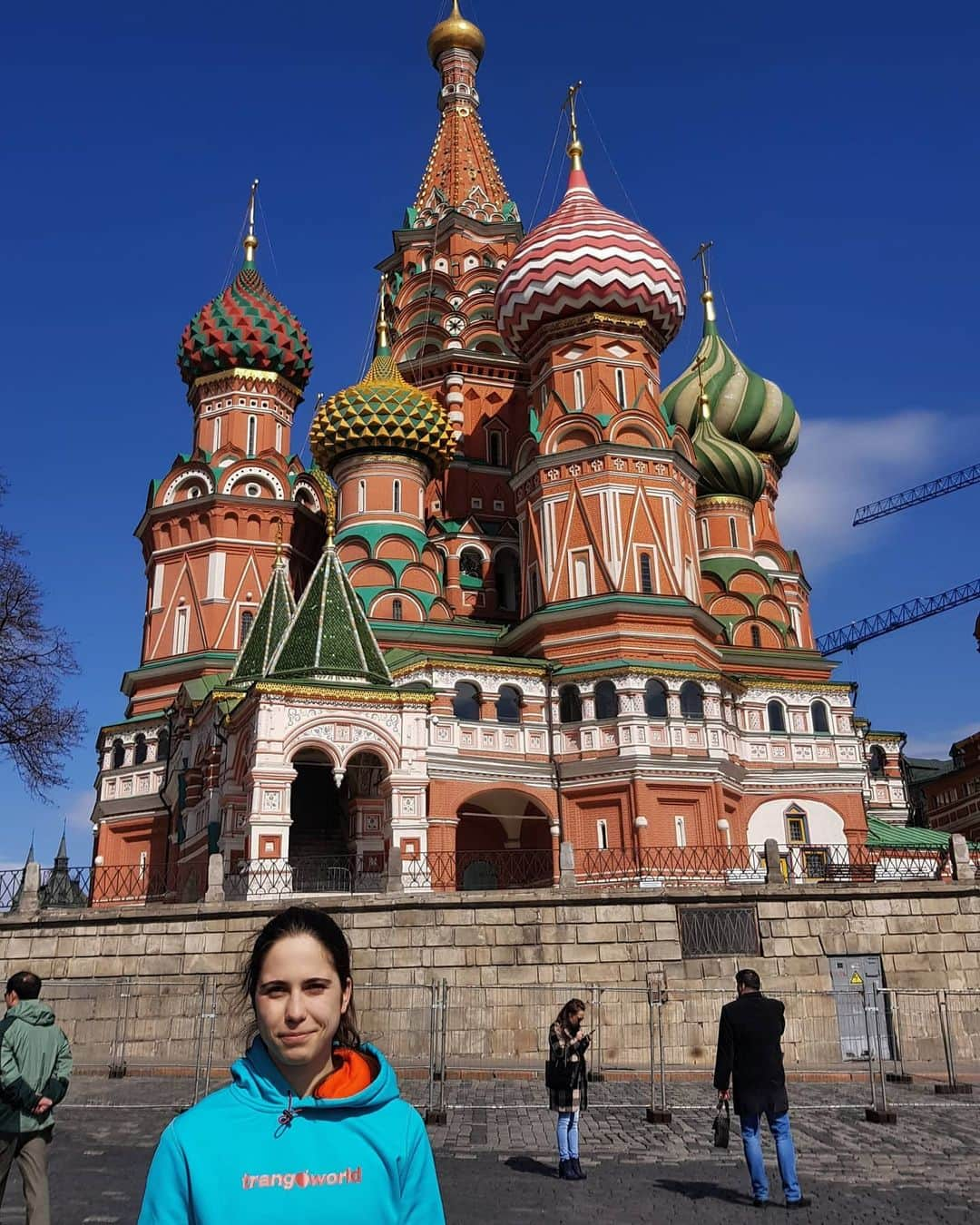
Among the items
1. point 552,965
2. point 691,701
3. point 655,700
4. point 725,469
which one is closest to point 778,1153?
point 552,965

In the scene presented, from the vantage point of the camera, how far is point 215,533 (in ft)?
104

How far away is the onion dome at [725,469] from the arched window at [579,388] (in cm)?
592

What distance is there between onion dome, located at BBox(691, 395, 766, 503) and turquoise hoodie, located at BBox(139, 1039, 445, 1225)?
107 ft

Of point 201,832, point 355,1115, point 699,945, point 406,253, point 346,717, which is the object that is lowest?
point 355,1115

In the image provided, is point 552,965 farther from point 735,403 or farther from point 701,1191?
point 735,403

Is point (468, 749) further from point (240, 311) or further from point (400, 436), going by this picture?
point (240, 311)

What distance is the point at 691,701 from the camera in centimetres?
2623

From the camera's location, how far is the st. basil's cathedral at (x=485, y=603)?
23.6 metres

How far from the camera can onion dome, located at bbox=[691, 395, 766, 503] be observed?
3425 centimetres

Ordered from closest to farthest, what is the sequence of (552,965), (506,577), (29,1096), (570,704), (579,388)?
(29,1096) < (552,965) < (570,704) < (579,388) < (506,577)

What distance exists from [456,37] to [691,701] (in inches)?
1295

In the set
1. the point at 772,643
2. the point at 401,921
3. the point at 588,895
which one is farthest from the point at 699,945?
the point at 772,643

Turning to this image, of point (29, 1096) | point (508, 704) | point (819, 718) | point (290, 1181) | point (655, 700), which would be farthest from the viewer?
point (819, 718)

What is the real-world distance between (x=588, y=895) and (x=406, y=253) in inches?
1171
